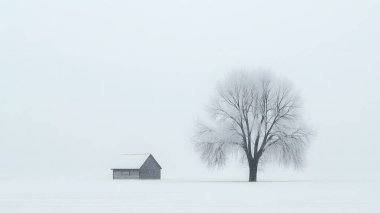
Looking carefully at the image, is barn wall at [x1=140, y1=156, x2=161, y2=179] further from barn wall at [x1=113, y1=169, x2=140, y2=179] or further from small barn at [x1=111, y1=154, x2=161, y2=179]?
barn wall at [x1=113, y1=169, x2=140, y2=179]

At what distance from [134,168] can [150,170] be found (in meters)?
2.82

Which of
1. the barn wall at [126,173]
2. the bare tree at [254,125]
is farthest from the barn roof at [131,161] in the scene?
the bare tree at [254,125]

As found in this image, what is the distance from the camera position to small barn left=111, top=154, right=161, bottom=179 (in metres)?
77.0

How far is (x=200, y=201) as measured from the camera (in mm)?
32062

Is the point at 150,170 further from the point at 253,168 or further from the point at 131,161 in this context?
the point at 253,168

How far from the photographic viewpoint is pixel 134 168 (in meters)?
76.8

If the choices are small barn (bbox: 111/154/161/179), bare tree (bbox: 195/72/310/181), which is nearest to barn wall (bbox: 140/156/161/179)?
small barn (bbox: 111/154/161/179)

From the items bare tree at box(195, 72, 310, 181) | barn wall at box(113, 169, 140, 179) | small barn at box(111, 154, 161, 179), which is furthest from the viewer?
barn wall at box(113, 169, 140, 179)

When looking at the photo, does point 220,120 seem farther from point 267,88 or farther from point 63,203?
point 63,203

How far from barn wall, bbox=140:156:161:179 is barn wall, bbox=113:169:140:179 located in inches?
29.1

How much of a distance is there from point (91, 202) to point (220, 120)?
34615 mm

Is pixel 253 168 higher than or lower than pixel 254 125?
lower

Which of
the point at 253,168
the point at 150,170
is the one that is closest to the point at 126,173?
the point at 150,170

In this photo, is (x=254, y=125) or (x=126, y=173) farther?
(x=126, y=173)
